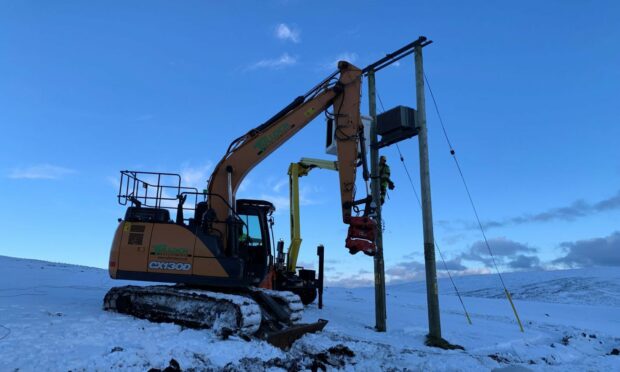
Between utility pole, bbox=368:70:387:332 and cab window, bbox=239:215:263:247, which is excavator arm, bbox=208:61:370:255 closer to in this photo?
cab window, bbox=239:215:263:247

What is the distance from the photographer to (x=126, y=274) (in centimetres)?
941

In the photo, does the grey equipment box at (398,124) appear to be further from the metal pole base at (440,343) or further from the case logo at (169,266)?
the case logo at (169,266)

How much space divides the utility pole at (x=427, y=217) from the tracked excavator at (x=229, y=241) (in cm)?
187

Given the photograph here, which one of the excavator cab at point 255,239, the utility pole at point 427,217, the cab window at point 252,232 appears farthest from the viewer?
the utility pole at point 427,217

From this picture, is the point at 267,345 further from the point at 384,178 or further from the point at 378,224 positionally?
the point at 384,178

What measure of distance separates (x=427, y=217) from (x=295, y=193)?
5476 millimetres

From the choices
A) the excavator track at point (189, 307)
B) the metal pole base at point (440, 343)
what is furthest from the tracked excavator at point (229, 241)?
the metal pole base at point (440, 343)

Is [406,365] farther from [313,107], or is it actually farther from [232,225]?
[313,107]

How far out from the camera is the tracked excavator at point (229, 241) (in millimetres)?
8734

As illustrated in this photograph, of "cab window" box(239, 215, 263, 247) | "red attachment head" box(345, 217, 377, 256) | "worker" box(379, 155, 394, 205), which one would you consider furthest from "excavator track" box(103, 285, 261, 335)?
"worker" box(379, 155, 394, 205)

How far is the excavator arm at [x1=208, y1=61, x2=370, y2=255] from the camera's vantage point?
10078 mm

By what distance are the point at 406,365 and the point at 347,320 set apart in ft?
18.9

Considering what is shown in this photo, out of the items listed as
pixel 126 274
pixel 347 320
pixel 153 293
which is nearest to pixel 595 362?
pixel 347 320

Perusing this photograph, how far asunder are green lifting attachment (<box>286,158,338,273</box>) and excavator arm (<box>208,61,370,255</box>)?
Answer: 5.07m
